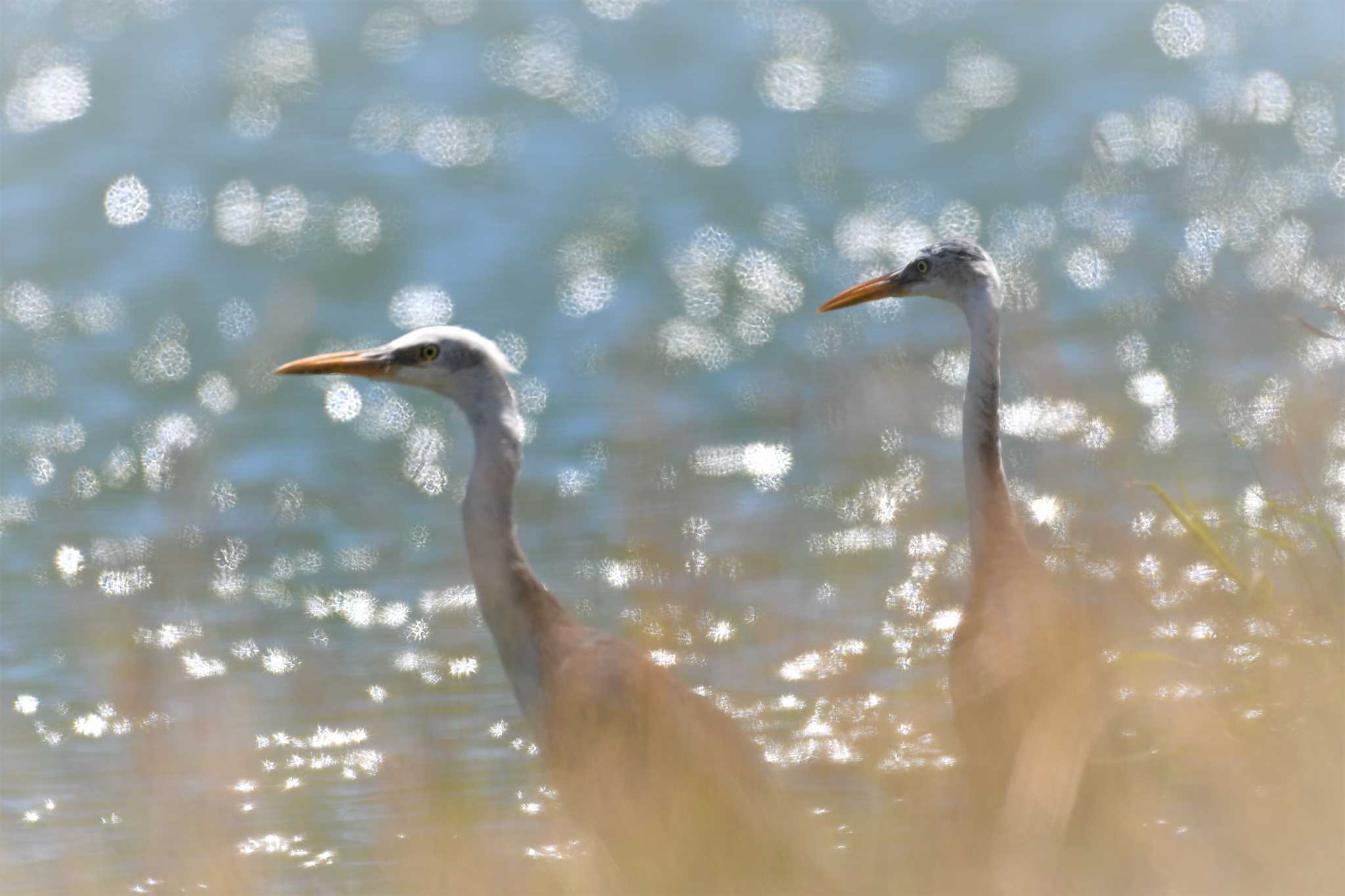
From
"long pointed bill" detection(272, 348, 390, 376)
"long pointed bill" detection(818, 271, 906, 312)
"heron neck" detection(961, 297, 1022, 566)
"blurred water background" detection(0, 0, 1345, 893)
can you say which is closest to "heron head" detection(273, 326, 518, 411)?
"long pointed bill" detection(272, 348, 390, 376)

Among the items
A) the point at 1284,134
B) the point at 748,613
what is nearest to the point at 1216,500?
the point at 748,613

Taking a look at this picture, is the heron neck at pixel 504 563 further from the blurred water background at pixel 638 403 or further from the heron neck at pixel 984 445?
the heron neck at pixel 984 445

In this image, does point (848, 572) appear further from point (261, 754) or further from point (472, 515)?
point (261, 754)

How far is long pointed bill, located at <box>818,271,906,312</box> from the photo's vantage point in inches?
219

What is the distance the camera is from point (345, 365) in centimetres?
470

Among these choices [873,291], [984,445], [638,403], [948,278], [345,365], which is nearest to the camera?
[638,403]

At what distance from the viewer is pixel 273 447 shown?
9.42 meters

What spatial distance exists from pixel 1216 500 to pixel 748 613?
8.73 feet

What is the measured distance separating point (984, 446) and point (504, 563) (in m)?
1.43

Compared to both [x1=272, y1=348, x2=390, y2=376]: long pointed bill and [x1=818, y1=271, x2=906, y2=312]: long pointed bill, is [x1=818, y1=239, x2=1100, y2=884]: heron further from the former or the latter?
[x1=272, y1=348, x2=390, y2=376]: long pointed bill

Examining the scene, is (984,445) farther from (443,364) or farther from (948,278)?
(443,364)

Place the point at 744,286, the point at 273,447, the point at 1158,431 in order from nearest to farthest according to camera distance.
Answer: the point at 1158,431, the point at 273,447, the point at 744,286

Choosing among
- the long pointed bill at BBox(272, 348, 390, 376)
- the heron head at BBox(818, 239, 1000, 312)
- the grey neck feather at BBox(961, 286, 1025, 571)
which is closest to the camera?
the long pointed bill at BBox(272, 348, 390, 376)

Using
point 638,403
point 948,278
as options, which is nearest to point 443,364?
point 638,403
